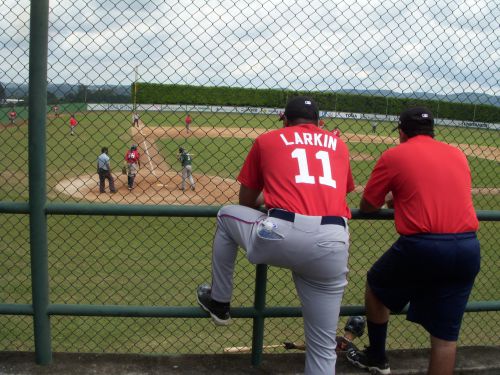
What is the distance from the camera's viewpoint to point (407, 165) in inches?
124

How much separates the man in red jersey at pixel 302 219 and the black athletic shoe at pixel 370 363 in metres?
0.71

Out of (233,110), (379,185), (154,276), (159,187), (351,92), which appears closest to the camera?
(379,185)

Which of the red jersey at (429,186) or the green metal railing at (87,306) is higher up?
the red jersey at (429,186)

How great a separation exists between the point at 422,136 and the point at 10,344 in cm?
540

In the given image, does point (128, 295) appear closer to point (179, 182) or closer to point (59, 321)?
point (59, 321)

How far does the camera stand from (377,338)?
367 centimetres

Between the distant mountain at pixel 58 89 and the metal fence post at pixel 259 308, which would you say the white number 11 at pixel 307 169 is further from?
the distant mountain at pixel 58 89

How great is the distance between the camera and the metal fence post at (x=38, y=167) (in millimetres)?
3320

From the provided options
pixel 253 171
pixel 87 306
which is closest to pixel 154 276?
pixel 87 306

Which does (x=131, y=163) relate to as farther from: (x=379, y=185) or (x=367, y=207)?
(x=379, y=185)

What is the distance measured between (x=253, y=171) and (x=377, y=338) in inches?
56.2

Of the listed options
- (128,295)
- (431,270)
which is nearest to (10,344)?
(128,295)

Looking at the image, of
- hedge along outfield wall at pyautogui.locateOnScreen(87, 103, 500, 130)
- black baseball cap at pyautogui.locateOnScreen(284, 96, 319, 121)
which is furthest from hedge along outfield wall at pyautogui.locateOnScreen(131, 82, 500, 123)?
black baseball cap at pyautogui.locateOnScreen(284, 96, 319, 121)

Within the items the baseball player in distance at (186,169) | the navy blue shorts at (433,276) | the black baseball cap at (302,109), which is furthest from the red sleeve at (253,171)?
the baseball player in distance at (186,169)
